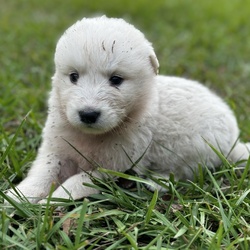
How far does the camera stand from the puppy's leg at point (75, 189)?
3611 millimetres

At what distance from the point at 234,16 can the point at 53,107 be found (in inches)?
307

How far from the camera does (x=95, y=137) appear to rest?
3.94 meters

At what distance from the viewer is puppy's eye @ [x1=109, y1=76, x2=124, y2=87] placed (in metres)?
3.60

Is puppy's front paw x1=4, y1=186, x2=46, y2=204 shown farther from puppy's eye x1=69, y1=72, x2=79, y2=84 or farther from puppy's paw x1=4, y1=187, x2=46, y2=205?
puppy's eye x1=69, y1=72, x2=79, y2=84

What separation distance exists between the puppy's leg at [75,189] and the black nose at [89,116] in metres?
0.51

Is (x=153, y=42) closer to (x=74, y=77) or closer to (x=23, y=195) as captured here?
(x=74, y=77)

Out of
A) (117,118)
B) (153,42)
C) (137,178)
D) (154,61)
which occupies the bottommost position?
(153,42)

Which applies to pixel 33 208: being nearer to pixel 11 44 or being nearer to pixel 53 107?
pixel 53 107

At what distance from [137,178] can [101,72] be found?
78 cm

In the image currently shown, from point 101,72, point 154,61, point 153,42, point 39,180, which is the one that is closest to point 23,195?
point 39,180

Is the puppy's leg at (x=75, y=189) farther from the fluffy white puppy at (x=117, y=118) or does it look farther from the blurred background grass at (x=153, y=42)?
the blurred background grass at (x=153, y=42)

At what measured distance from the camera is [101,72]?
3.54 meters

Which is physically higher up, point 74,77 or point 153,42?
point 74,77

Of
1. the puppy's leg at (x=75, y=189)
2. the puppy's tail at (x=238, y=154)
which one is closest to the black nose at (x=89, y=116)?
the puppy's leg at (x=75, y=189)
